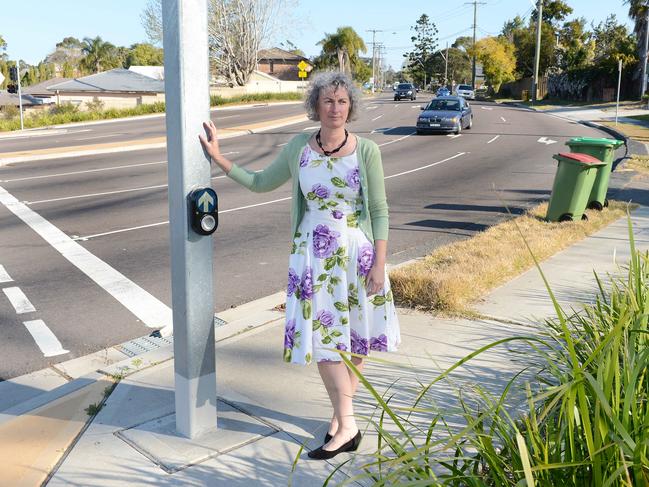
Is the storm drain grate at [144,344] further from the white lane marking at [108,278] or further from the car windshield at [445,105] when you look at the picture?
the car windshield at [445,105]

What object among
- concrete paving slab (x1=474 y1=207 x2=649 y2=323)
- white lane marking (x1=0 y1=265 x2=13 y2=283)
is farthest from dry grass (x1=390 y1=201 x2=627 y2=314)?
white lane marking (x1=0 y1=265 x2=13 y2=283)

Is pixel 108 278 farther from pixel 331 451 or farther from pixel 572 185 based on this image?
pixel 572 185

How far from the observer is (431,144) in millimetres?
23516

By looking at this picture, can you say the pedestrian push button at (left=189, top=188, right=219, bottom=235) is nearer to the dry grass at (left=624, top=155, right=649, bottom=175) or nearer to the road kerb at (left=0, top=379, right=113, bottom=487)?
the road kerb at (left=0, top=379, right=113, bottom=487)

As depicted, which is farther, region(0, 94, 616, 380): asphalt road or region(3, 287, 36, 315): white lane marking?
region(3, 287, 36, 315): white lane marking

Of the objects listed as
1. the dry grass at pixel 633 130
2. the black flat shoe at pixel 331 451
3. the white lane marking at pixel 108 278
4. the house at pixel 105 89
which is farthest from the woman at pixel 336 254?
the house at pixel 105 89

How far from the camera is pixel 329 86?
347 cm

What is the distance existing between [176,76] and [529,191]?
11191mm

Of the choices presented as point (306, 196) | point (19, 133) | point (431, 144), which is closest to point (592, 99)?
point (431, 144)

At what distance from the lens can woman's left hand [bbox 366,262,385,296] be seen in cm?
343

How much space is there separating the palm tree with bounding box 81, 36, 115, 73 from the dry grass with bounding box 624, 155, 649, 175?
102 m

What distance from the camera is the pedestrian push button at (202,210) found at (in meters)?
3.37

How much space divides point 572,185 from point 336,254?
6.70 metres

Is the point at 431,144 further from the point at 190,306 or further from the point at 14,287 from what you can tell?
the point at 190,306
